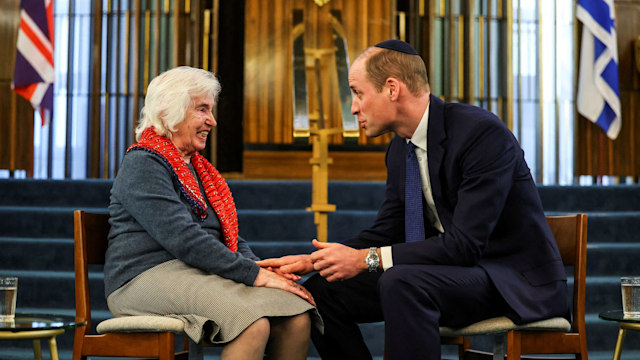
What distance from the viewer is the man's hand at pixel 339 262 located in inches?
93.9

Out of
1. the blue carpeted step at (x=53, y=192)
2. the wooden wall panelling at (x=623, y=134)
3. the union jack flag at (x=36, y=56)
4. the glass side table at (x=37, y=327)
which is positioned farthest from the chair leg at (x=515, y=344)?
the wooden wall panelling at (x=623, y=134)

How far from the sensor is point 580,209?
5.69 m

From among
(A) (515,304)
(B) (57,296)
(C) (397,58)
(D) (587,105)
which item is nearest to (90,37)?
(B) (57,296)

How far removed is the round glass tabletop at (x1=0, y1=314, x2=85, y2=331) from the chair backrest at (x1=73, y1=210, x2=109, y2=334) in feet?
0.17

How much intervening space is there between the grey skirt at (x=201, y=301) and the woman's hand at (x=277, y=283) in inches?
0.7

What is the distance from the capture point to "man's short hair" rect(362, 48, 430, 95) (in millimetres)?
2494

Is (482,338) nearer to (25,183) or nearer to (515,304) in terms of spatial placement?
(515,304)

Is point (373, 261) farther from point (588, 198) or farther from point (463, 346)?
point (588, 198)

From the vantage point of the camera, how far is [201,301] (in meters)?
2.32

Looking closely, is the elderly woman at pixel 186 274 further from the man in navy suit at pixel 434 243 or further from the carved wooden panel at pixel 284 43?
the carved wooden panel at pixel 284 43

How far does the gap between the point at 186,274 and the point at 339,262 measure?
18.5 inches

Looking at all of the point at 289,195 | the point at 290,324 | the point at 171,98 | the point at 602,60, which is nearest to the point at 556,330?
the point at 290,324

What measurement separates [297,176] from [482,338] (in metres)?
3.40

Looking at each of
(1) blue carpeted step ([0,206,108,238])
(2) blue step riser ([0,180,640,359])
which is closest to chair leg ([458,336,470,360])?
(2) blue step riser ([0,180,640,359])
